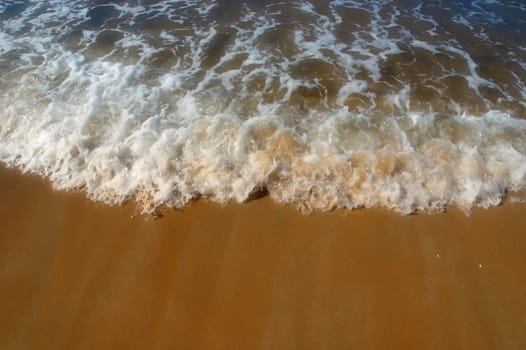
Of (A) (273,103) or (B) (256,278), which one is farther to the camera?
(A) (273,103)

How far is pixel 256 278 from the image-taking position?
3611mm

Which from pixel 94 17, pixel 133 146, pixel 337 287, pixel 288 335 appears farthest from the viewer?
pixel 94 17

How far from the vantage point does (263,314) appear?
3.36 metres

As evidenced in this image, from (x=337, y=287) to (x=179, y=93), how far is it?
153 inches

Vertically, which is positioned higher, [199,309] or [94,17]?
[94,17]

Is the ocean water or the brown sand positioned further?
the ocean water

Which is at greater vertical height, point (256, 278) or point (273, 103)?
point (273, 103)

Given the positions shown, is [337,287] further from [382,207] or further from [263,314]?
[382,207]

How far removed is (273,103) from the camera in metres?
5.61

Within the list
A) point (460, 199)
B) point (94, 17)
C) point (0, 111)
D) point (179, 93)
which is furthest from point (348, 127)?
point (94, 17)

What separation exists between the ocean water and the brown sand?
0.33m

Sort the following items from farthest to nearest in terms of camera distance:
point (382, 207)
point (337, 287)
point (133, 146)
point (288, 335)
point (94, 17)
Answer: point (94, 17) < point (133, 146) < point (382, 207) < point (337, 287) < point (288, 335)

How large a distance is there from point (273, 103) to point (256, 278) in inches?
116

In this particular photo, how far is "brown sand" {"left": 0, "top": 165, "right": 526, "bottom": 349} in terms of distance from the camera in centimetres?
325
